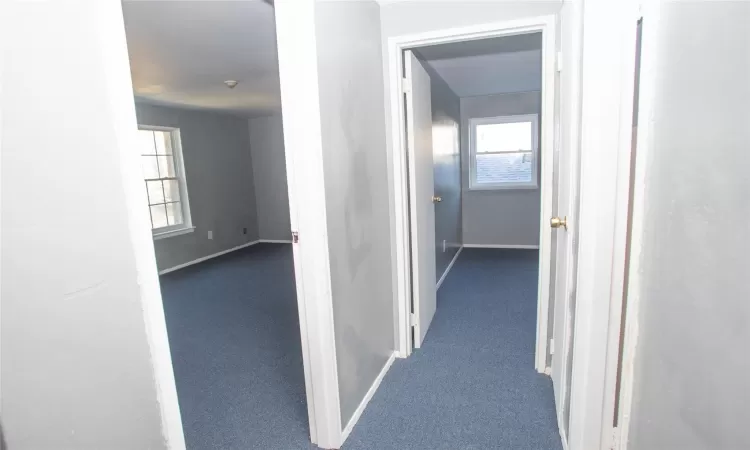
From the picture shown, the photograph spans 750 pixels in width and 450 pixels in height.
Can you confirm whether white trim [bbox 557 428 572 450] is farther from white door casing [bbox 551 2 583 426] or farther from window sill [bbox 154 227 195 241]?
window sill [bbox 154 227 195 241]

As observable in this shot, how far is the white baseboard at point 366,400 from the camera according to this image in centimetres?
181

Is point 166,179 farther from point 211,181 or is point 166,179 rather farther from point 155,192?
point 211,181

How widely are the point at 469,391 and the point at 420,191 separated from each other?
4.04 feet

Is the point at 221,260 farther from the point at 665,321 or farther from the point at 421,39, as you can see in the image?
the point at 665,321

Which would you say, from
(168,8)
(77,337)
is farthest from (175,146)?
(77,337)

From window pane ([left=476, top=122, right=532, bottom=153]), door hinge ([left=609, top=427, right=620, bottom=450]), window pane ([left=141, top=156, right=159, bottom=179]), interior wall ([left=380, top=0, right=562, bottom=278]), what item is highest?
interior wall ([left=380, top=0, right=562, bottom=278])

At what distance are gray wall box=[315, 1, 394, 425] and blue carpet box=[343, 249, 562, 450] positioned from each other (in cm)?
17

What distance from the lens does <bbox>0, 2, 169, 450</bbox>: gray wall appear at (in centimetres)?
67

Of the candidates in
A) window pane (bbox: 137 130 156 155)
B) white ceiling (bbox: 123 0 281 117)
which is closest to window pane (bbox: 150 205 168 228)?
window pane (bbox: 137 130 156 155)

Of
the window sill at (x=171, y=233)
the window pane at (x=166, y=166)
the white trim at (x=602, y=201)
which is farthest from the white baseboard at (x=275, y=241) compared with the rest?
the white trim at (x=602, y=201)

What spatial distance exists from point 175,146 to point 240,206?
1479 mm

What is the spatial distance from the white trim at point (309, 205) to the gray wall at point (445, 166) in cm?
200

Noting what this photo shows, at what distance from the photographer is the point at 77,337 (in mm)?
775

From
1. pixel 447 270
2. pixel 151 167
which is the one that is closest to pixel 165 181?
pixel 151 167
